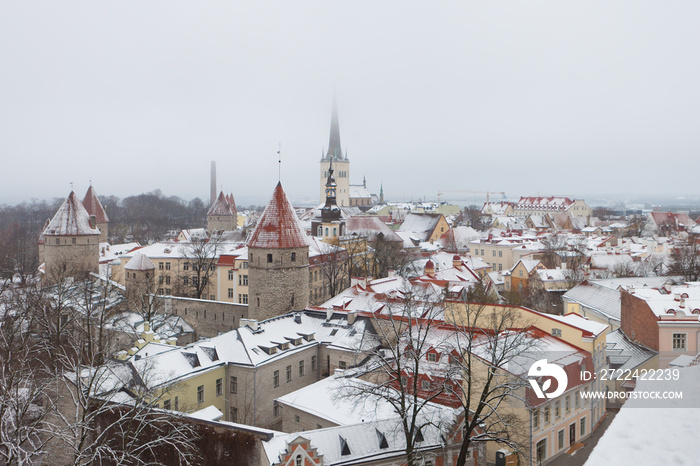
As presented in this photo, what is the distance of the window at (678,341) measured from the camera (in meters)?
25.2

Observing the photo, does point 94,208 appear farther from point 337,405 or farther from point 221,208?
point 337,405

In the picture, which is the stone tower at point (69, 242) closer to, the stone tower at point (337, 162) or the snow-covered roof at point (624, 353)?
the snow-covered roof at point (624, 353)

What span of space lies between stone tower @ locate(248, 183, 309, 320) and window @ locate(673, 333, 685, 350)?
1694 centimetres

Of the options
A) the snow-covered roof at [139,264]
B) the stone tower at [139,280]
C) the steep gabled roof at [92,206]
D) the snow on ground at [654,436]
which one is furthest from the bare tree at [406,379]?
the steep gabled roof at [92,206]

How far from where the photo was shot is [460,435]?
1788 cm

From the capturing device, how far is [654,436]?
12.2 feet

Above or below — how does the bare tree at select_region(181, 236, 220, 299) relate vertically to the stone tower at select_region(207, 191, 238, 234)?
below

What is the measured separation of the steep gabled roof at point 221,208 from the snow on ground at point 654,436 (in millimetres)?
74516

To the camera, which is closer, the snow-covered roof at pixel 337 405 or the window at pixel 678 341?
the snow-covered roof at pixel 337 405

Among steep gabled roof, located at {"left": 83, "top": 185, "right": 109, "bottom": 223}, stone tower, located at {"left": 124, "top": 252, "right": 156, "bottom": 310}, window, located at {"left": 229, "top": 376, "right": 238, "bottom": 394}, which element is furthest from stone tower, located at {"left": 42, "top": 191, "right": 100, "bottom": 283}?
window, located at {"left": 229, "top": 376, "right": 238, "bottom": 394}

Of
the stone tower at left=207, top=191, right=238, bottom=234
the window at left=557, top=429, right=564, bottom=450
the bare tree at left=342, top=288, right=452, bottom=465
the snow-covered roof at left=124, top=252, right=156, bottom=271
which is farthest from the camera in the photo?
the stone tower at left=207, top=191, right=238, bottom=234

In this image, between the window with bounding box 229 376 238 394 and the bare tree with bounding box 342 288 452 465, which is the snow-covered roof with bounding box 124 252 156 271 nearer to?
the window with bounding box 229 376 238 394

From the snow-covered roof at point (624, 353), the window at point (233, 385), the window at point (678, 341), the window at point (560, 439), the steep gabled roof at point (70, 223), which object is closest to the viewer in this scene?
the window at point (560, 439)

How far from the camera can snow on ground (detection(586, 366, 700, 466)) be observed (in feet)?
11.1
